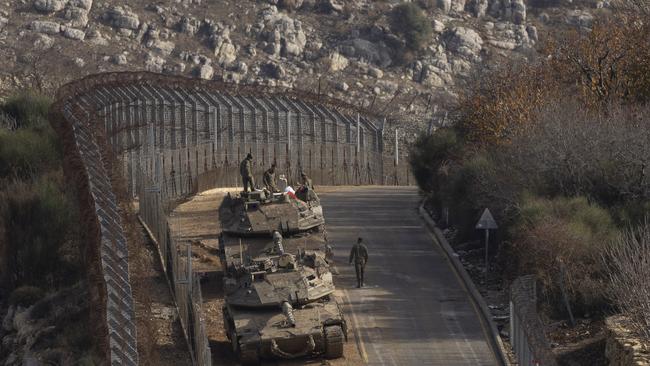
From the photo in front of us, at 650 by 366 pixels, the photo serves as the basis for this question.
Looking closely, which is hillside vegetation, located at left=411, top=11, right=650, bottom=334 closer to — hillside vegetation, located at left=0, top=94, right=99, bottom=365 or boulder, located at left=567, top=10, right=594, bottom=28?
hillside vegetation, located at left=0, top=94, right=99, bottom=365

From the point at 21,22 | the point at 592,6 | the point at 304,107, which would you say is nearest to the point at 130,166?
the point at 304,107

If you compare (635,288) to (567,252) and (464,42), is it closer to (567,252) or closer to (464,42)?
(567,252)

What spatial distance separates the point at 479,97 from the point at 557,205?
15174mm

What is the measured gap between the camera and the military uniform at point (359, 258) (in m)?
38.3

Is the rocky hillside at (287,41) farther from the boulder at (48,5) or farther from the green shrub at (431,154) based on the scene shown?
the green shrub at (431,154)

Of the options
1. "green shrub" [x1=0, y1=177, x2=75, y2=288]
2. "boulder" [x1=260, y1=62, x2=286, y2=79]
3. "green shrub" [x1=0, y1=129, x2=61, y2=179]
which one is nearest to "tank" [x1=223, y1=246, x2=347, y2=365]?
"green shrub" [x1=0, y1=177, x2=75, y2=288]

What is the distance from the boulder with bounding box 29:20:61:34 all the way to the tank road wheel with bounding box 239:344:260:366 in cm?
7056

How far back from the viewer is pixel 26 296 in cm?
4731

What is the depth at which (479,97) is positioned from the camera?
53281 millimetres

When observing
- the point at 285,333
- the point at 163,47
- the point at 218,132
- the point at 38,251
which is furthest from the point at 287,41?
the point at 285,333

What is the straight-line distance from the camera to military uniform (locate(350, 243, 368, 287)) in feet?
126

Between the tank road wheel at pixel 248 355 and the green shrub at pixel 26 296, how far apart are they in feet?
59.5

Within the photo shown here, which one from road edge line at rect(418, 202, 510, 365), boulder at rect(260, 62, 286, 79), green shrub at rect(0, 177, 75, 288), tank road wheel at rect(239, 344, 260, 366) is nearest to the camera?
tank road wheel at rect(239, 344, 260, 366)

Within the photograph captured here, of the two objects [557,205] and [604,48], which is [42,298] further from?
[604,48]
